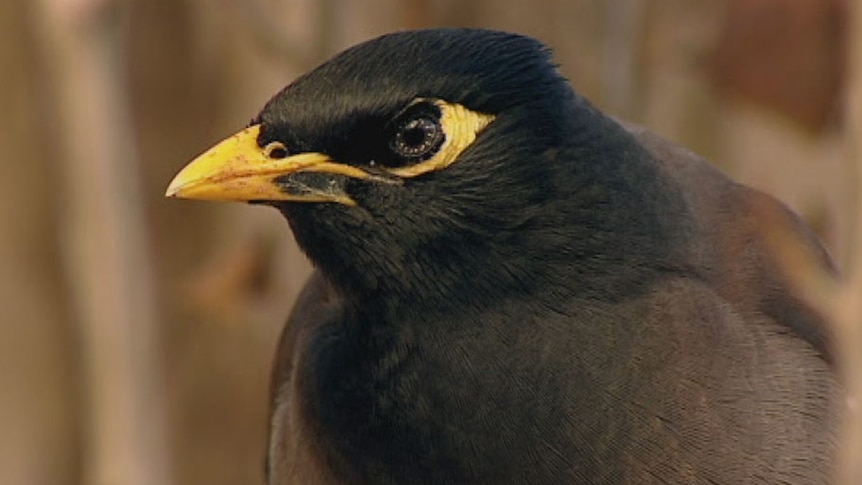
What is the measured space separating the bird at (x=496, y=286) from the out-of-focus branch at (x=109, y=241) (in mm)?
305

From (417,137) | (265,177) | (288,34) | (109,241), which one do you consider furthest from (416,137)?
(288,34)

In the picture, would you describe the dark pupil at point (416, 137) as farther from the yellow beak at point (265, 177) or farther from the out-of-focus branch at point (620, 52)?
the out-of-focus branch at point (620, 52)

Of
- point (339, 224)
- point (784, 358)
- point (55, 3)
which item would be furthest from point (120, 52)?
point (784, 358)

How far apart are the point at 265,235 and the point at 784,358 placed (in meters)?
1.12

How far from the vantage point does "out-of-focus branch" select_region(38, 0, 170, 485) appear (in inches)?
61.2

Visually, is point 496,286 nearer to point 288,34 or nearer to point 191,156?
point 288,34

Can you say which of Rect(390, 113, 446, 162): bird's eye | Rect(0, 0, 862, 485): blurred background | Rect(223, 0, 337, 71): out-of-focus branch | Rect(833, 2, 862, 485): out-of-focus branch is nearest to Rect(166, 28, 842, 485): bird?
Rect(390, 113, 446, 162): bird's eye

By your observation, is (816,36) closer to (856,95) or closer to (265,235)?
(265,235)

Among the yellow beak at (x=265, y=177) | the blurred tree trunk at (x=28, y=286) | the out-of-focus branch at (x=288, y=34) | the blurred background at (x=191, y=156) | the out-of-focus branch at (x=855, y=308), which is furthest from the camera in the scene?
the blurred tree trunk at (x=28, y=286)

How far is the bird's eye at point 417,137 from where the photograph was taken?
1.28 m

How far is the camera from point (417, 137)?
1282mm

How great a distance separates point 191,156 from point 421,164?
5.30 feet

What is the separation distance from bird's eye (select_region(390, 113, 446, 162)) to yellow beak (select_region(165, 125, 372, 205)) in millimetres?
34

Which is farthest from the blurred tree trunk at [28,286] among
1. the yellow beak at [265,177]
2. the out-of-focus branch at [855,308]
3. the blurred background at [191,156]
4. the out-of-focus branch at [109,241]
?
the out-of-focus branch at [855,308]
